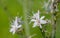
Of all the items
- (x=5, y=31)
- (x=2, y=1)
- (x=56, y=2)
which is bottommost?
(x=5, y=31)

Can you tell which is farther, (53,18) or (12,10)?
(12,10)

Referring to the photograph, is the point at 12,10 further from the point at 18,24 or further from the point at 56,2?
the point at 56,2

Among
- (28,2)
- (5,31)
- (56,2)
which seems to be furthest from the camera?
(5,31)

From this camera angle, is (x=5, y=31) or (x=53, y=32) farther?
(x=5, y=31)

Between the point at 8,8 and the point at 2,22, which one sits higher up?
the point at 8,8

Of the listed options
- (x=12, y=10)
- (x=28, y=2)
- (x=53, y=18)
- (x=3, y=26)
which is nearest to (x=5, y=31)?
(x=3, y=26)

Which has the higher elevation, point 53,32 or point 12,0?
point 12,0

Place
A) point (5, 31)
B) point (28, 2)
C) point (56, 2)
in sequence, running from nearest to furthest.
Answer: point (56, 2), point (28, 2), point (5, 31)

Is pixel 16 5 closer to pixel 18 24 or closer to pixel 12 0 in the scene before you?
pixel 12 0

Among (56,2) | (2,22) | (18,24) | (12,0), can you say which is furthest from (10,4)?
(56,2)
